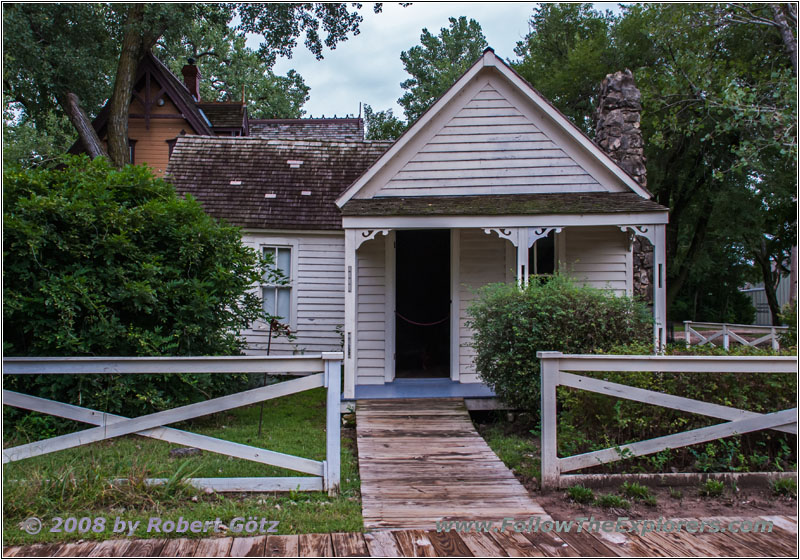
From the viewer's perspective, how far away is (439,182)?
9.93 meters

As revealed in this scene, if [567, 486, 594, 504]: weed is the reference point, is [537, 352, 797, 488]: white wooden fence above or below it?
above

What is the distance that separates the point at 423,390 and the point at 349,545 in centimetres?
528

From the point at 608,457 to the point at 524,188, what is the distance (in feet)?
18.6

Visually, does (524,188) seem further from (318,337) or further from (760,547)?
(760,547)

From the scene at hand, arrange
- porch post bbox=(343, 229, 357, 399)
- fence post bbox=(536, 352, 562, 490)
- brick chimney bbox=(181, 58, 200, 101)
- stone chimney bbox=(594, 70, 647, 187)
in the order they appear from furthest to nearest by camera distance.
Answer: brick chimney bbox=(181, 58, 200, 101)
stone chimney bbox=(594, 70, 647, 187)
porch post bbox=(343, 229, 357, 399)
fence post bbox=(536, 352, 562, 490)

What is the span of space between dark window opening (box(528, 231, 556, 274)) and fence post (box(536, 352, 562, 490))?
5480mm

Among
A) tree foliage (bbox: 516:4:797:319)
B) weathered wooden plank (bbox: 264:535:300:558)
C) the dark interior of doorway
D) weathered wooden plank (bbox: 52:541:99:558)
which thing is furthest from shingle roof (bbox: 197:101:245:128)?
weathered wooden plank (bbox: 264:535:300:558)

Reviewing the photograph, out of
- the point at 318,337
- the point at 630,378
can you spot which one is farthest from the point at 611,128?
the point at 630,378

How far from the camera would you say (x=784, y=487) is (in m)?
5.07

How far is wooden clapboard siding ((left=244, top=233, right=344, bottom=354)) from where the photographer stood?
12.3 m

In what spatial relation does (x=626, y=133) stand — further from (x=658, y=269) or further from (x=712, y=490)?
(x=712, y=490)

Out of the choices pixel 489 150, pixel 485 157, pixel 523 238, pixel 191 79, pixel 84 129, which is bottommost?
pixel 523 238

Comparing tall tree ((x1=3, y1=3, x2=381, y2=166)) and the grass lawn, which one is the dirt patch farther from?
tall tree ((x1=3, y1=3, x2=381, y2=166))

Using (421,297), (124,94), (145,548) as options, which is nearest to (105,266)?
(145,548)
